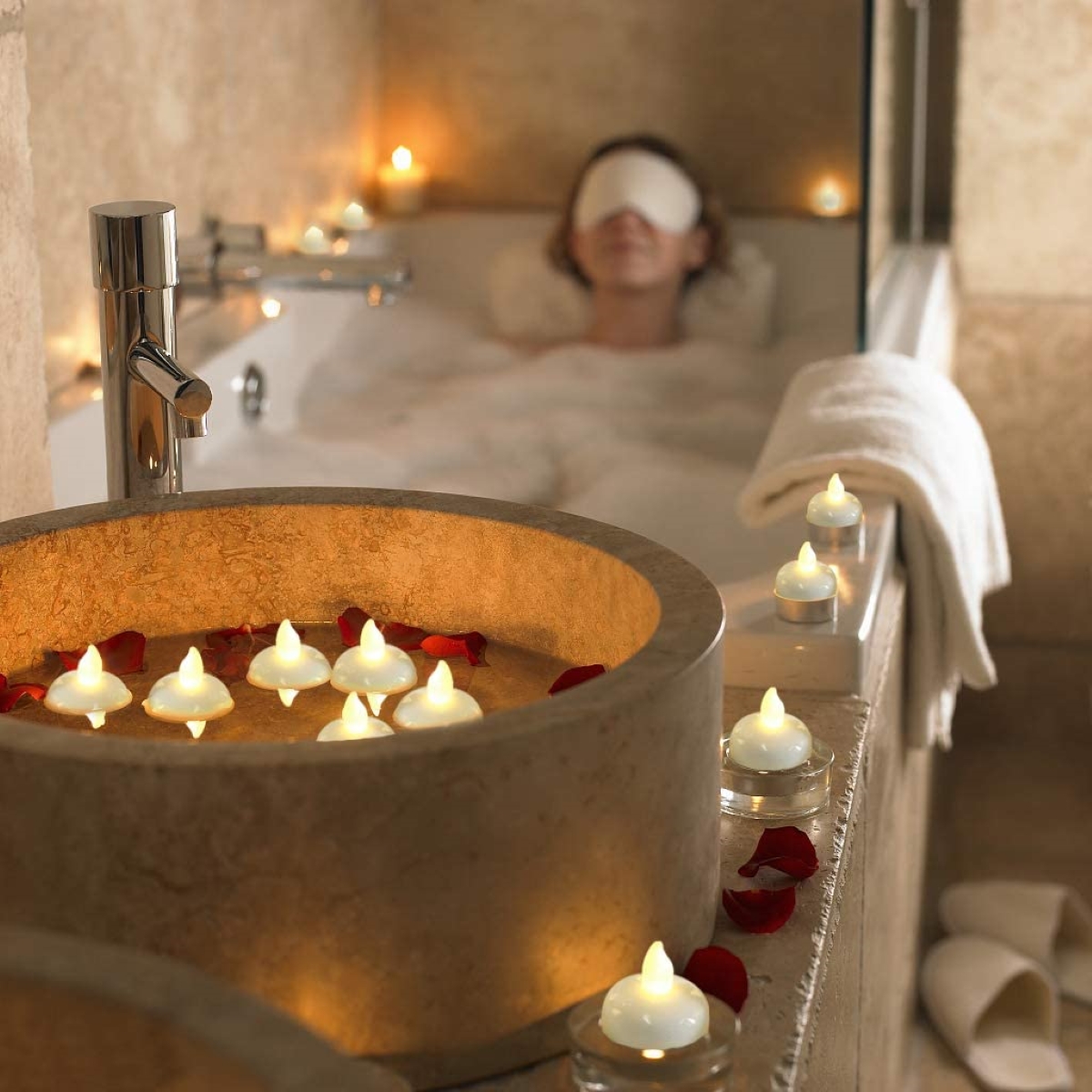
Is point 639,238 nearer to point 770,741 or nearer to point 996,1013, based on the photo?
point 996,1013

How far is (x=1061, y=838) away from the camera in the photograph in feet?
9.16

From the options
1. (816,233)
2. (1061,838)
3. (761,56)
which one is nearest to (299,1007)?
(1061,838)

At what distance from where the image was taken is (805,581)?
4.68ft

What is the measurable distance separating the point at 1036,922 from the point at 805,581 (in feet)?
4.14

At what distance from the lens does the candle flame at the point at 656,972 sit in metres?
0.76

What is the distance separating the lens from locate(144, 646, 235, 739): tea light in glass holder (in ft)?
2.94

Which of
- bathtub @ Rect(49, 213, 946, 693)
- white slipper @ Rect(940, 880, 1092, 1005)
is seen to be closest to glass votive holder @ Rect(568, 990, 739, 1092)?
bathtub @ Rect(49, 213, 946, 693)

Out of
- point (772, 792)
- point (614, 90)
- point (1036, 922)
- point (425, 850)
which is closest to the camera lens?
point (425, 850)

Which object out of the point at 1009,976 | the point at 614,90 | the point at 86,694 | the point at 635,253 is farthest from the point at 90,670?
the point at 614,90

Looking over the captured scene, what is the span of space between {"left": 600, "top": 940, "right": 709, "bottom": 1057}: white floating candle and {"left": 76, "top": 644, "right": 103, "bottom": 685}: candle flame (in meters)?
0.32

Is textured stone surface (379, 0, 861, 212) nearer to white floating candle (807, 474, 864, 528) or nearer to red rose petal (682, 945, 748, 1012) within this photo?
white floating candle (807, 474, 864, 528)

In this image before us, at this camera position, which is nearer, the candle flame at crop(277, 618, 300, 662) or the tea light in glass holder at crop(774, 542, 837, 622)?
the candle flame at crop(277, 618, 300, 662)

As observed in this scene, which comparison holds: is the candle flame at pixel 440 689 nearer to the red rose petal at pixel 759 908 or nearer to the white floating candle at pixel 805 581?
the red rose petal at pixel 759 908

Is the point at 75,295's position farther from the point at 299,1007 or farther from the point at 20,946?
the point at 20,946
